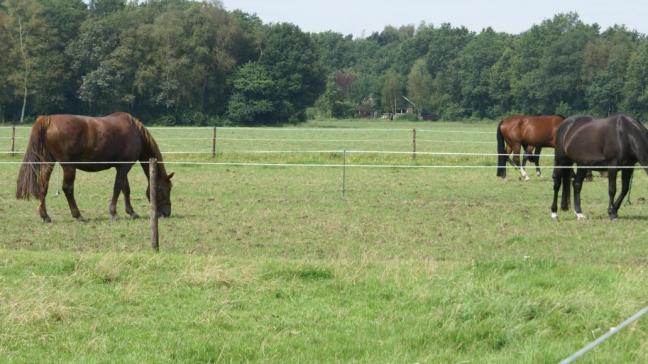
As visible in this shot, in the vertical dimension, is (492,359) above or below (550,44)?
below

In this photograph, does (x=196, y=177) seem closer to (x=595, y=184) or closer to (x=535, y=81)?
(x=595, y=184)

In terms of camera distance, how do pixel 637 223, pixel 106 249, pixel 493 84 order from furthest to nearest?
pixel 493 84
pixel 637 223
pixel 106 249

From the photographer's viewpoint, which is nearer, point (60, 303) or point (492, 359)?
point (492, 359)

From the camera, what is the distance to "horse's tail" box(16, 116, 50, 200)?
556 inches

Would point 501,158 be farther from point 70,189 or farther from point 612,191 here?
point 70,189

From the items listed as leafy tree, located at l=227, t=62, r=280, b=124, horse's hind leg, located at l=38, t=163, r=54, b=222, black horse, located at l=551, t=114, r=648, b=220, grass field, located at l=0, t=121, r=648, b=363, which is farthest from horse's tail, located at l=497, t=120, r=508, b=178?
leafy tree, located at l=227, t=62, r=280, b=124

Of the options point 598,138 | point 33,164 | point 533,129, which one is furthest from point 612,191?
point 33,164

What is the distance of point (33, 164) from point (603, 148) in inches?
372

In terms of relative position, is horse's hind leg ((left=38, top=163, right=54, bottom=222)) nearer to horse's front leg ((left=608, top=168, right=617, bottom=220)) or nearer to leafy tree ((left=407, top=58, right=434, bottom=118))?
horse's front leg ((left=608, top=168, right=617, bottom=220))

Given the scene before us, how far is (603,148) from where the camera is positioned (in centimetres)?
1516

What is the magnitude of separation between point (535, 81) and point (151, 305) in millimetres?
86668

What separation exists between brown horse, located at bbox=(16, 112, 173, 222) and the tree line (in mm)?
50482

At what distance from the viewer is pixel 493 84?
98250 millimetres

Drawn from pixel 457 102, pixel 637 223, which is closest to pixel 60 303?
pixel 637 223
